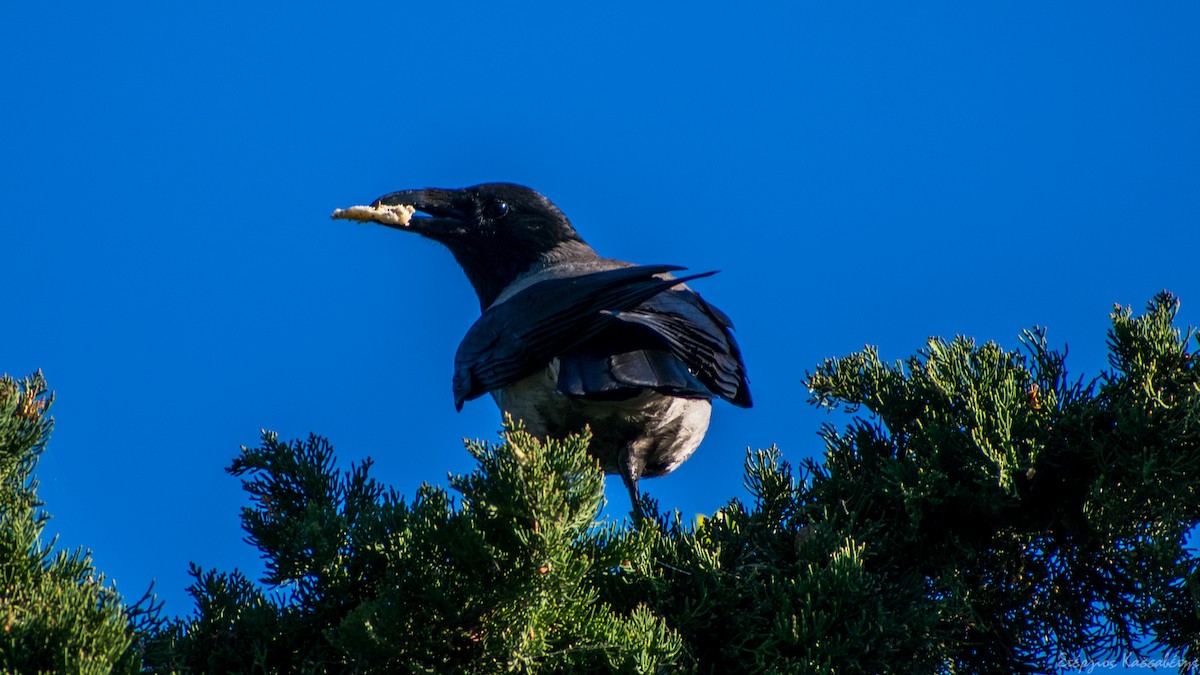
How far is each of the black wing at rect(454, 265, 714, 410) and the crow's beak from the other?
90cm

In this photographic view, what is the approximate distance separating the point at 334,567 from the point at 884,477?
151 centimetres

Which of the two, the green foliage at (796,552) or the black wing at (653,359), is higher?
the black wing at (653,359)

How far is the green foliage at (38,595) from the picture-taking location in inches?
88.4

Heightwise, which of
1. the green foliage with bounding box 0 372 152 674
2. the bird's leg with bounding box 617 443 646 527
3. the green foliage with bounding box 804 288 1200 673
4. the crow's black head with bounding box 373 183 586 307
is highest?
the crow's black head with bounding box 373 183 586 307

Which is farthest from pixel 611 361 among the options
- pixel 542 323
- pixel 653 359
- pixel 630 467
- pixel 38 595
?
pixel 38 595

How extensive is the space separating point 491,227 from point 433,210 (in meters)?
0.29

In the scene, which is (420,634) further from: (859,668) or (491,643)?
(859,668)

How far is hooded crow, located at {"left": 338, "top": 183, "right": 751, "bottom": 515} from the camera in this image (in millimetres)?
4367

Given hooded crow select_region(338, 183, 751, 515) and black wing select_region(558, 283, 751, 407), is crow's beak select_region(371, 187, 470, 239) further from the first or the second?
black wing select_region(558, 283, 751, 407)

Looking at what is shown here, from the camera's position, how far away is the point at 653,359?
14.6ft

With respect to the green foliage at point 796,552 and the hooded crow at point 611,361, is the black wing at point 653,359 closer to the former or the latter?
the hooded crow at point 611,361

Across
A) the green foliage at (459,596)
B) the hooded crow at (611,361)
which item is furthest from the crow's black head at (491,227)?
the green foliage at (459,596)

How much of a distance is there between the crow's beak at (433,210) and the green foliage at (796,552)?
8.42 ft

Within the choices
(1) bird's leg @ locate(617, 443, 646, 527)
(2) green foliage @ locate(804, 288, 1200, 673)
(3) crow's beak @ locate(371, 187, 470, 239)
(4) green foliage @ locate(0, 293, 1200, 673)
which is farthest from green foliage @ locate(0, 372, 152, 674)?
(3) crow's beak @ locate(371, 187, 470, 239)
